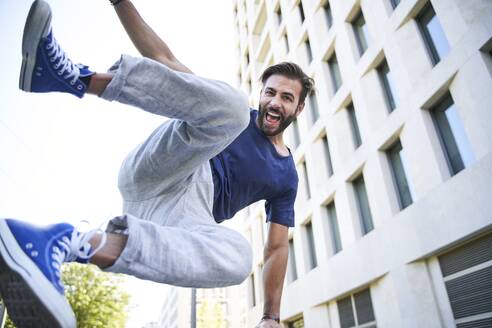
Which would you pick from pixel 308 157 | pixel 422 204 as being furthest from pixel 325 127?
pixel 422 204

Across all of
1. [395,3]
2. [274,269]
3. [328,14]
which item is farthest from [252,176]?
[328,14]

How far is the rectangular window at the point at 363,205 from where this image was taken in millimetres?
10898

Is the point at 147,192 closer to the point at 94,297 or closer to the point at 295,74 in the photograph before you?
the point at 295,74

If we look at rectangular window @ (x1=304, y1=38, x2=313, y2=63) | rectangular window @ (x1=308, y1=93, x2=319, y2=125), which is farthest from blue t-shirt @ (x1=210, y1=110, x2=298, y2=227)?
rectangular window @ (x1=304, y1=38, x2=313, y2=63)

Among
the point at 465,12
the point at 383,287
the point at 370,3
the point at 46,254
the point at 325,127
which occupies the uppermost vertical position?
the point at 370,3

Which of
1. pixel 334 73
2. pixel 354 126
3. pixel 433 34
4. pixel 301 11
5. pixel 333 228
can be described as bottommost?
pixel 333 228

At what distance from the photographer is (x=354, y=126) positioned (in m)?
12.5

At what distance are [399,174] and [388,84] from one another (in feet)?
9.38

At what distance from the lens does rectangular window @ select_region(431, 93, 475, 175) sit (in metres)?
7.82

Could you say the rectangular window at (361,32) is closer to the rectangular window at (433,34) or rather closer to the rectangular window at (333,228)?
the rectangular window at (433,34)

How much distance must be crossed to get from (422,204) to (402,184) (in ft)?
4.93

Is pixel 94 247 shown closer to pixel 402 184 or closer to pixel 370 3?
pixel 402 184

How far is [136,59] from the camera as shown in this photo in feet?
5.30

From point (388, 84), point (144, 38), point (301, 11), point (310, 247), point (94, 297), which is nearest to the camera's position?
point (144, 38)
